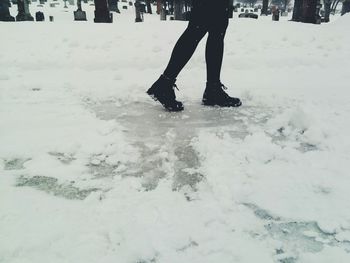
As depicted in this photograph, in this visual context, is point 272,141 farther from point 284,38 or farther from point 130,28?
point 130,28

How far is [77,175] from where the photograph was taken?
1949 millimetres

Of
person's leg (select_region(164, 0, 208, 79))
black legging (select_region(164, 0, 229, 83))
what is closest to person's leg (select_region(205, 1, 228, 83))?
black legging (select_region(164, 0, 229, 83))

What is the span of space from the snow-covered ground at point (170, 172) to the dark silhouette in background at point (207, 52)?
0.46 ft

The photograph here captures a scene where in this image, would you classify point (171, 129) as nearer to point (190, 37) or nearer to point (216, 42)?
point (190, 37)

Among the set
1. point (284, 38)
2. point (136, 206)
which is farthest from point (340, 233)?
point (284, 38)

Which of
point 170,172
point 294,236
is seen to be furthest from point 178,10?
point 294,236

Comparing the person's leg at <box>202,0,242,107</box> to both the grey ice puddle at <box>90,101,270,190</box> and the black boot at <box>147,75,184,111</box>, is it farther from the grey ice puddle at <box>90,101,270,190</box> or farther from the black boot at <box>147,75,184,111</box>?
the black boot at <box>147,75,184,111</box>

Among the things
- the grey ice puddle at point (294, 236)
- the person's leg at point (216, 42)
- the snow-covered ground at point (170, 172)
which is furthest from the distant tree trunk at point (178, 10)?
the grey ice puddle at point (294, 236)

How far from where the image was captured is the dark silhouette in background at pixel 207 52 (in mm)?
3020

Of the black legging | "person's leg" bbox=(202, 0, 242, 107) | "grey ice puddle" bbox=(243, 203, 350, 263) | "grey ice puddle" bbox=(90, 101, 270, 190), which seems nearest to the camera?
"grey ice puddle" bbox=(243, 203, 350, 263)

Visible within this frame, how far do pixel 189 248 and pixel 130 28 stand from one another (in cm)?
723

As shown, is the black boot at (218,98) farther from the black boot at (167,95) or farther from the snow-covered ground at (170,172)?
the black boot at (167,95)

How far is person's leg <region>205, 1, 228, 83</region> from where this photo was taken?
10.1 feet

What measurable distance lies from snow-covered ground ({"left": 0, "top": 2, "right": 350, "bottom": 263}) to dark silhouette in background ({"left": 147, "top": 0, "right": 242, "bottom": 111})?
0.14 metres
